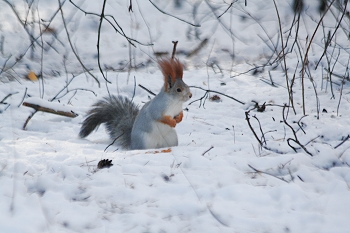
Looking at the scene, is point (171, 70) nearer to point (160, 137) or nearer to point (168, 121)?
point (168, 121)

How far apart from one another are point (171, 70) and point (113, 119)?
2.33 ft

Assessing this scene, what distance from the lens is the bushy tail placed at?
3.66 meters

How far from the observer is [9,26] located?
7121 mm

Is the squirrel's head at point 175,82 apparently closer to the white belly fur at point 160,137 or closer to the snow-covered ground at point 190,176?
the white belly fur at point 160,137

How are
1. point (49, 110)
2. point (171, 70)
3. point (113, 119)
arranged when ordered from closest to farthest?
point (171, 70)
point (113, 119)
point (49, 110)

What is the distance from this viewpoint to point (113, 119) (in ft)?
12.4

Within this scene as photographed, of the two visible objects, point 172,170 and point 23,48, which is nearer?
point 172,170

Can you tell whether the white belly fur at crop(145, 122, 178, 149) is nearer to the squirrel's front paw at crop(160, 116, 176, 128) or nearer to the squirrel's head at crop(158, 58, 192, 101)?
the squirrel's front paw at crop(160, 116, 176, 128)

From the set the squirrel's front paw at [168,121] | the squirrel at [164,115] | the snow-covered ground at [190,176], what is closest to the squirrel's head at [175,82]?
the squirrel at [164,115]

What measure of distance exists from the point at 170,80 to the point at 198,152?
2.59ft

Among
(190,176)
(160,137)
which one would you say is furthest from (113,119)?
(190,176)

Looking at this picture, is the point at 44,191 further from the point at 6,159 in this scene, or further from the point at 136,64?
the point at 136,64

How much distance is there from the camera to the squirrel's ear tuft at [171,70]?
3.36m

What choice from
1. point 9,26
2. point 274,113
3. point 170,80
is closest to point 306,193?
point 170,80
